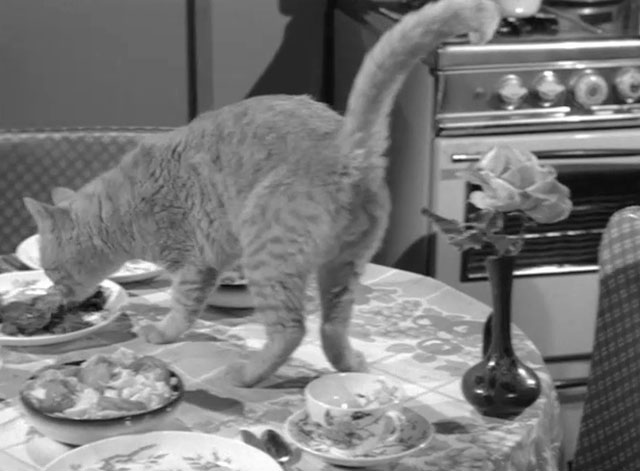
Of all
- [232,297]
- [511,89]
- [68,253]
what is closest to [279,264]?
[232,297]

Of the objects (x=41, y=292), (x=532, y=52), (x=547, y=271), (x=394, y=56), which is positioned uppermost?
(x=394, y=56)


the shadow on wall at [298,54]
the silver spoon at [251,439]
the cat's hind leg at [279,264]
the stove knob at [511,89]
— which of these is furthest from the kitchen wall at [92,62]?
the silver spoon at [251,439]

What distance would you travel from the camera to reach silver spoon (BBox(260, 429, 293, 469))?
3.74 feet

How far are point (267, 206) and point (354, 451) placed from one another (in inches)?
13.0

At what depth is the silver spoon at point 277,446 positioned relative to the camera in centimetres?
114

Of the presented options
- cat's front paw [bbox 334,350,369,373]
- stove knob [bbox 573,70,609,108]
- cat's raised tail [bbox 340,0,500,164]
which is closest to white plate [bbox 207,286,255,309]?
cat's front paw [bbox 334,350,369,373]

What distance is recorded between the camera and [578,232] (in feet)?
8.00

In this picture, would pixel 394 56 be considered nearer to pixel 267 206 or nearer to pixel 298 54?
pixel 267 206

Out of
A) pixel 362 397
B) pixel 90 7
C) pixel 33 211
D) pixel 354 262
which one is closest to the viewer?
pixel 362 397

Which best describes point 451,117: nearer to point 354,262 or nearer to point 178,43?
point 178,43

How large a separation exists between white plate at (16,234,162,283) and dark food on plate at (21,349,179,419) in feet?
1.27

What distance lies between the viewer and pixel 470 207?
7.70 ft

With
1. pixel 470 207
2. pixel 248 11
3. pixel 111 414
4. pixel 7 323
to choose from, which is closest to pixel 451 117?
pixel 470 207

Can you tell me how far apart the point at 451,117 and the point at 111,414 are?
53.7 inches
